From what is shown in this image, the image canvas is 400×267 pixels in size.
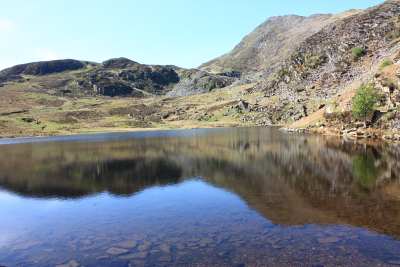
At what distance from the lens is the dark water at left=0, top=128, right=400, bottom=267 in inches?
419

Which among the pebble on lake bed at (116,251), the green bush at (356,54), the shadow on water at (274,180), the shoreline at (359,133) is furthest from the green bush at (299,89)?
the pebble on lake bed at (116,251)

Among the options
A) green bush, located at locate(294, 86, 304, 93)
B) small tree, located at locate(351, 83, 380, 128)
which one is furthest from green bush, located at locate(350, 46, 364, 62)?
small tree, located at locate(351, 83, 380, 128)

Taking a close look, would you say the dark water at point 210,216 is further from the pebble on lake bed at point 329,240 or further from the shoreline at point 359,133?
the shoreline at point 359,133

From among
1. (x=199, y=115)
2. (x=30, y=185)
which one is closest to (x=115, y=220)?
(x=30, y=185)

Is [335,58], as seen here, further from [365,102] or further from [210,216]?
[210,216]

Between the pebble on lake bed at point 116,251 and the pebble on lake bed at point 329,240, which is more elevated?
the pebble on lake bed at point 329,240

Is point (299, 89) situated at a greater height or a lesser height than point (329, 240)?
greater

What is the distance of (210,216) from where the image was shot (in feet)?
50.1

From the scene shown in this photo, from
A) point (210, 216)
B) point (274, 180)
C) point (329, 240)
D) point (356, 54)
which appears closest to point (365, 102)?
point (274, 180)

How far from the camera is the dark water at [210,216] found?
10.6m

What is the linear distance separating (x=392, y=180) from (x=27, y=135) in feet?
423

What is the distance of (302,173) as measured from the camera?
24.8 metres

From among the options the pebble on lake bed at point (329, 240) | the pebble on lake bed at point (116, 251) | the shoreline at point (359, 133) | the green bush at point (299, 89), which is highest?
the green bush at point (299, 89)

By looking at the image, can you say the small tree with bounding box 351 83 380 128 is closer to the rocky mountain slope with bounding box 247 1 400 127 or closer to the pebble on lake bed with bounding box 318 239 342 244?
the pebble on lake bed with bounding box 318 239 342 244
